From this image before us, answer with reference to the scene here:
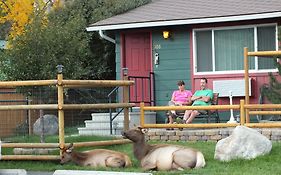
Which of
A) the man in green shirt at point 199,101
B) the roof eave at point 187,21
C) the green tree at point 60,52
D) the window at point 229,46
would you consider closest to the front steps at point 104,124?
the man in green shirt at point 199,101

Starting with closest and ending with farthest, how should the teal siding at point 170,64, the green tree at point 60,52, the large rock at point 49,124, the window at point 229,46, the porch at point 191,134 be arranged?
the large rock at point 49,124 < the porch at point 191,134 < the window at point 229,46 < the teal siding at point 170,64 < the green tree at point 60,52

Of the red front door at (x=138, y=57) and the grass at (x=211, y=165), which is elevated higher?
the red front door at (x=138, y=57)

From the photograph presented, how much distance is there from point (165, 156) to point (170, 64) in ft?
29.0

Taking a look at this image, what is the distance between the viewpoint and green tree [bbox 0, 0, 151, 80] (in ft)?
67.6

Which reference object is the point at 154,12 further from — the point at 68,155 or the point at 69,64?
the point at 68,155

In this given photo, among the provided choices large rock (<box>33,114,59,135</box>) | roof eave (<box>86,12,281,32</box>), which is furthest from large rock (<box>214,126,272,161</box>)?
roof eave (<box>86,12,281,32</box>)

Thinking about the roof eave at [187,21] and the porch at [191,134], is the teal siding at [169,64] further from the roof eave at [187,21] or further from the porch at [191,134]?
the porch at [191,134]

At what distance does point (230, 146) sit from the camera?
1130 cm

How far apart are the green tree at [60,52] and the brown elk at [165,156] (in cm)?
951

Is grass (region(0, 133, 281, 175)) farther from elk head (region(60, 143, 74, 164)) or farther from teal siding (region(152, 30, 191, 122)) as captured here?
teal siding (region(152, 30, 191, 122))

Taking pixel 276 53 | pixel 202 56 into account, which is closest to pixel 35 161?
pixel 276 53

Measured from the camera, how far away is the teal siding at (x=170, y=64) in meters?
19.3

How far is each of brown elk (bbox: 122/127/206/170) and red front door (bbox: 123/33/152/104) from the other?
8599mm

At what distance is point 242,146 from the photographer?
443 inches
